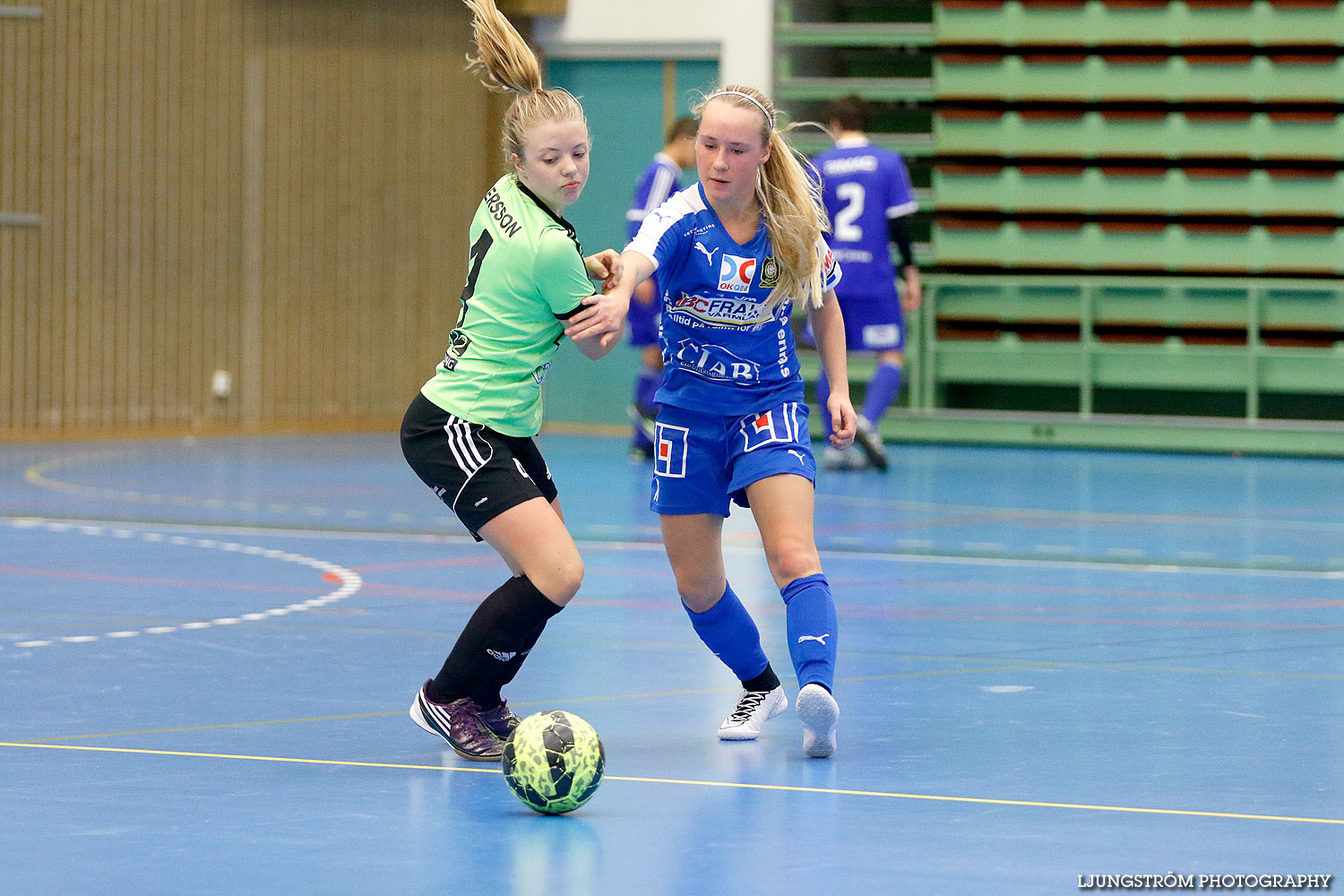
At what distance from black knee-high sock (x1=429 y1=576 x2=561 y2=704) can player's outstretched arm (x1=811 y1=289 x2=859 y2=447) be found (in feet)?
2.71

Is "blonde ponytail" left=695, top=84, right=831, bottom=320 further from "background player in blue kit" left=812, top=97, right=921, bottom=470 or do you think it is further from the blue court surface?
"background player in blue kit" left=812, top=97, right=921, bottom=470

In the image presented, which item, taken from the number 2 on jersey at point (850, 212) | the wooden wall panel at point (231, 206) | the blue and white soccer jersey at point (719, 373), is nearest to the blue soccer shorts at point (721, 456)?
the blue and white soccer jersey at point (719, 373)

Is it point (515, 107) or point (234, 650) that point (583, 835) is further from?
point (234, 650)

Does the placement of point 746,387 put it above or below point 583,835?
above

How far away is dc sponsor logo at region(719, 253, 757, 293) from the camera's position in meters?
4.60

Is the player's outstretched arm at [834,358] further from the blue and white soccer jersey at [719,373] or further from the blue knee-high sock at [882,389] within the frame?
the blue knee-high sock at [882,389]

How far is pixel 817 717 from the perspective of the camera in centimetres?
426

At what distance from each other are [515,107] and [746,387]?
33.7 inches

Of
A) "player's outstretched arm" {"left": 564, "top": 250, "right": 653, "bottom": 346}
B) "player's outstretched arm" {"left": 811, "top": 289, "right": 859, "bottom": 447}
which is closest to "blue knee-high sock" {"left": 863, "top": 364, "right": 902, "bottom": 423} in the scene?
"player's outstretched arm" {"left": 811, "top": 289, "right": 859, "bottom": 447}

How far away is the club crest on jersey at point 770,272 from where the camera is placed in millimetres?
4633

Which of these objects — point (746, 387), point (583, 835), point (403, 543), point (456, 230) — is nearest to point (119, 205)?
point (456, 230)

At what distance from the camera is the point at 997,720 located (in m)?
4.81

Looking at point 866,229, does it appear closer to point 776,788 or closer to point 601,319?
point 601,319

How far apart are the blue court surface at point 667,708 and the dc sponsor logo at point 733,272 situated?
1.05m
